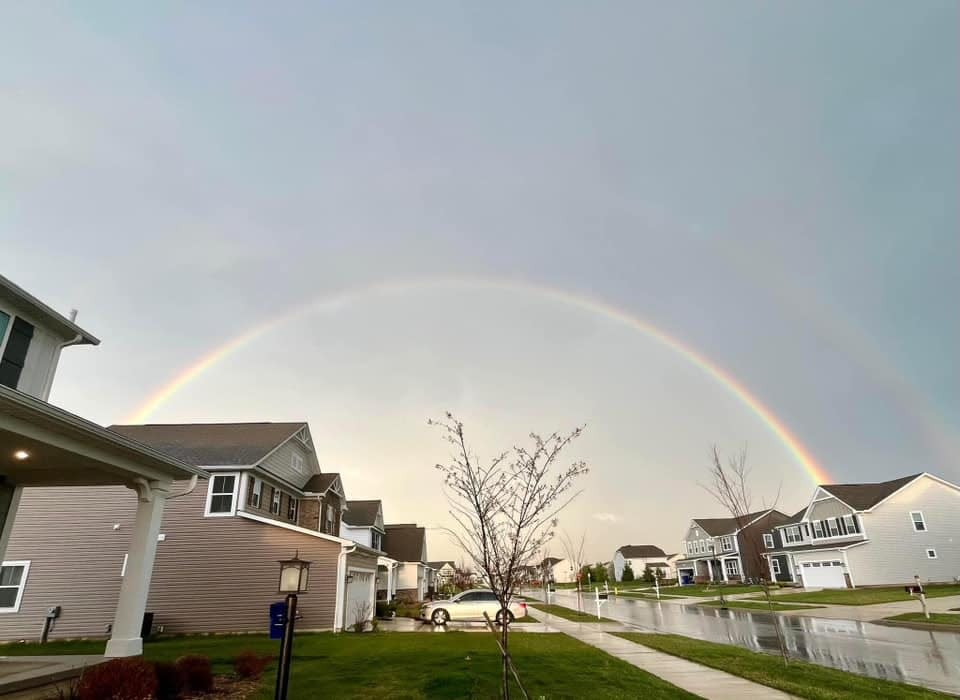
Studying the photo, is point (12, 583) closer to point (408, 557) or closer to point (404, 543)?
point (408, 557)

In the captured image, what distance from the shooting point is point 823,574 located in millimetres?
44969

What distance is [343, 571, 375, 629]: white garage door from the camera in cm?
2180

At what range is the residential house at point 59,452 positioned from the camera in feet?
26.9

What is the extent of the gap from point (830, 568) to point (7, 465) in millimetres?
53563

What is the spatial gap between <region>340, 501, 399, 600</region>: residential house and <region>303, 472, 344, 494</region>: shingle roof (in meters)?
7.52

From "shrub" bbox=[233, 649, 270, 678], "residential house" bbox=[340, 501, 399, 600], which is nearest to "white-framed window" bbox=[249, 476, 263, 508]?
"shrub" bbox=[233, 649, 270, 678]

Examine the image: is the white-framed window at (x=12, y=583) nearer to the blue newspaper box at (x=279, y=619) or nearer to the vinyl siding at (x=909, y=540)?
the blue newspaper box at (x=279, y=619)

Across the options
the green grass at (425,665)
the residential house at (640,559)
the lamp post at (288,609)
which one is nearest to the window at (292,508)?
the green grass at (425,665)

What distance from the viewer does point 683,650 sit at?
1449 cm

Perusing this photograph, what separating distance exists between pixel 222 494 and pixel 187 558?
251 cm

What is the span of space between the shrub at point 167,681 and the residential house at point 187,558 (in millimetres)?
11993

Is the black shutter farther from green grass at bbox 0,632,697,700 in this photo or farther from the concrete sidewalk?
the concrete sidewalk

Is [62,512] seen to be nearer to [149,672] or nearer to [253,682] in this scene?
[253,682]

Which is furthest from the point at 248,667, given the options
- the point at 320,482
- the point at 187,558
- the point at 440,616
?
the point at 320,482
